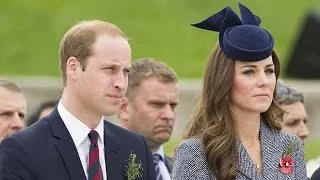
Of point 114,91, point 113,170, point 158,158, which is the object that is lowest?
point 158,158

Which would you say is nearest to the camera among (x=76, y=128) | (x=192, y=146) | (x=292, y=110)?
(x=76, y=128)

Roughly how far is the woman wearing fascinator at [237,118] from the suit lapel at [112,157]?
16.4 inches

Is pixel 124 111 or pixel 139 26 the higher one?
pixel 124 111

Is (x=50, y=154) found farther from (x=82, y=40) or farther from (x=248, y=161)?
(x=248, y=161)

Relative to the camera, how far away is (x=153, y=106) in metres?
8.44

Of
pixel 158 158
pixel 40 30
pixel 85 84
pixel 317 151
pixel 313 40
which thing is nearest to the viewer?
pixel 85 84

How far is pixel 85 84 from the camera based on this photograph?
596 centimetres

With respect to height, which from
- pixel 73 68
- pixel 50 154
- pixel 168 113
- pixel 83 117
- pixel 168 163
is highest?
pixel 73 68

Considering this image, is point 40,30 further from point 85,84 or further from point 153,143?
point 85,84

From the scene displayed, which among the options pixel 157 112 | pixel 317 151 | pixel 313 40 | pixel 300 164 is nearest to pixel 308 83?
pixel 313 40

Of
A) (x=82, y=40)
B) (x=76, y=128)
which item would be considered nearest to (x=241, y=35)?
(x=82, y=40)

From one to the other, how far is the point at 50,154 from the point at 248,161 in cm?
109

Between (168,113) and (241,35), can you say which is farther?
(168,113)

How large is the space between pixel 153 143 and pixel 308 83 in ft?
34.1
